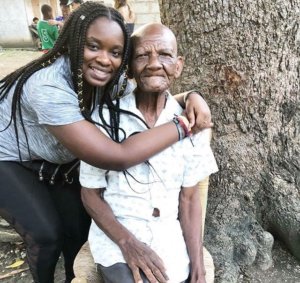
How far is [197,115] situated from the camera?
1.75 meters

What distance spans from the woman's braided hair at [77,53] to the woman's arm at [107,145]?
0.39 feet

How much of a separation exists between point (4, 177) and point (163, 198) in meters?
0.88

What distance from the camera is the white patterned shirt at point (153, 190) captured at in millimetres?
1741

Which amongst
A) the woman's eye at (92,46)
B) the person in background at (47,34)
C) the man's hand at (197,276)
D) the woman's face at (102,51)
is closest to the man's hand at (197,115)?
the woman's face at (102,51)

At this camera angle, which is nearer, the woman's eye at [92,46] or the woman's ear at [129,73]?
the woman's eye at [92,46]

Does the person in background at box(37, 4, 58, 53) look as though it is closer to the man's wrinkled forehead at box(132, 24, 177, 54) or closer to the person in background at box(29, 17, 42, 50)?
the person in background at box(29, 17, 42, 50)

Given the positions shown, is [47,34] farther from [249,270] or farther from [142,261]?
[142,261]

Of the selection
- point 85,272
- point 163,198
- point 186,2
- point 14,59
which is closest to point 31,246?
point 85,272

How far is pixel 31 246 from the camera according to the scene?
2.06 m

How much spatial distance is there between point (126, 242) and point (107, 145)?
458 millimetres

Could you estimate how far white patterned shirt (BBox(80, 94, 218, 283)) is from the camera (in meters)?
1.74

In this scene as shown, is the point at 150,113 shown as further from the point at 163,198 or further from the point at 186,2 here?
the point at 186,2

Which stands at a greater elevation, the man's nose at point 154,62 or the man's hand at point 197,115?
the man's nose at point 154,62

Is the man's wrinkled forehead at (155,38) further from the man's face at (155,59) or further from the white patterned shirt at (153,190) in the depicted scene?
the white patterned shirt at (153,190)
